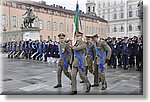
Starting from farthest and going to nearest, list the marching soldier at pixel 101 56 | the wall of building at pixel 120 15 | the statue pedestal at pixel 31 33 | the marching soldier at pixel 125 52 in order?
the statue pedestal at pixel 31 33
the marching soldier at pixel 125 52
the wall of building at pixel 120 15
the marching soldier at pixel 101 56

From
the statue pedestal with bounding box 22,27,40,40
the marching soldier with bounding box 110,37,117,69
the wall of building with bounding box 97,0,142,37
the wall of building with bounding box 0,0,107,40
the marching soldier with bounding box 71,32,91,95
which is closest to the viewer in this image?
the marching soldier with bounding box 71,32,91,95

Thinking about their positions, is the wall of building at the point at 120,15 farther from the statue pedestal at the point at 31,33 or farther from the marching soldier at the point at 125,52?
the statue pedestal at the point at 31,33

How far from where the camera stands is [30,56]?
762 centimetres

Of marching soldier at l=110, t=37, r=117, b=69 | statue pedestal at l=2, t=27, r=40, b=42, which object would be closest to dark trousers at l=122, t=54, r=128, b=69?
marching soldier at l=110, t=37, r=117, b=69

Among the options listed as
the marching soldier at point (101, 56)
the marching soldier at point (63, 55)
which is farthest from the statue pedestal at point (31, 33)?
the marching soldier at point (101, 56)

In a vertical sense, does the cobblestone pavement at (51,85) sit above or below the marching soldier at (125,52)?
below

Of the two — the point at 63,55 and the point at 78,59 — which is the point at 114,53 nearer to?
the point at 63,55

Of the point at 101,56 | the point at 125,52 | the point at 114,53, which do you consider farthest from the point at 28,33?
the point at 101,56

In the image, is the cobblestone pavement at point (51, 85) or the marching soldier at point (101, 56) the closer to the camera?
the cobblestone pavement at point (51, 85)

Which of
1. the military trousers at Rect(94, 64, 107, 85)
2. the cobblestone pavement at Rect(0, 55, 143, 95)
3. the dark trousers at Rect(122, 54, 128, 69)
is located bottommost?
the cobblestone pavement at Rect(0, 55, 143, 95)

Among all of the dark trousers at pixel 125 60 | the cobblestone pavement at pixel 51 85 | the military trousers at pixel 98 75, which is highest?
the dark trousers at pixel 125 60

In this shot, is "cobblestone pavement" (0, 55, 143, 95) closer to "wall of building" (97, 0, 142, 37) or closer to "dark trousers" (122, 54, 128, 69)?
"wall of building" (97, 0, 142, 37)

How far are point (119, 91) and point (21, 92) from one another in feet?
4.53

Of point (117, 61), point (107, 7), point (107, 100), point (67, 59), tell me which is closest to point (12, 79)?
point (67, 59)
